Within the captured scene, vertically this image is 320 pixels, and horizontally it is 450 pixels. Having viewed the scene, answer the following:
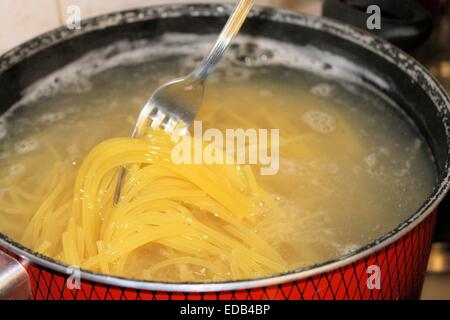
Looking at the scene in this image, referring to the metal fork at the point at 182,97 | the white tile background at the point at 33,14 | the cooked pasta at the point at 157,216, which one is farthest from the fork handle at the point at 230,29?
the white tile background at the point at 33,14

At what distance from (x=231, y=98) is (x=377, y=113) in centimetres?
33

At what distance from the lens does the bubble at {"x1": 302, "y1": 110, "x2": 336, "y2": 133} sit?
1.34 m

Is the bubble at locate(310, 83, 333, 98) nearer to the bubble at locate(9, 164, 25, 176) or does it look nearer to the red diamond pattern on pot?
the red diamond pattern on pot

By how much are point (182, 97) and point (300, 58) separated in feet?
1.29

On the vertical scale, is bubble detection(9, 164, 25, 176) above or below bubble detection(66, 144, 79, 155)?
below

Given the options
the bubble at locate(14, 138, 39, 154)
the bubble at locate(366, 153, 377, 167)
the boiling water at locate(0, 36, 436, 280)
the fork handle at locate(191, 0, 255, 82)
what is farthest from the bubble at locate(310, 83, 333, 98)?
the bubble at locate(14, 138, 39, 154)

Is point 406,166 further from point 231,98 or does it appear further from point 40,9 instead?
point 40,9

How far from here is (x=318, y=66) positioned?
149 cm

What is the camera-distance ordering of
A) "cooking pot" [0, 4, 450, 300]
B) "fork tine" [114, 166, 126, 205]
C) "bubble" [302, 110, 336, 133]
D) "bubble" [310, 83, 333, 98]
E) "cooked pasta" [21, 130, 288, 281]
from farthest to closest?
"bubble" [310, 83, 333, 98] < "bubble" [302, 110, 336, 133] < "fork tine" [114, 166, 126, 205] < "cooked pasta" [21, 130, 288, 281] < "cooking pot" [0, 4, 450, 300]

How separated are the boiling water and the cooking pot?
5 centimetres

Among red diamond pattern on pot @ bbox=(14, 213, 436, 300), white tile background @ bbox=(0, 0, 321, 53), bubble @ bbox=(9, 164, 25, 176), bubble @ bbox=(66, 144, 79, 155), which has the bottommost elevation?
red diamond pattern on pot @ bbox=(14, 213, 436, 300)

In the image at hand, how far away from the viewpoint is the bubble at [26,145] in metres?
1.27

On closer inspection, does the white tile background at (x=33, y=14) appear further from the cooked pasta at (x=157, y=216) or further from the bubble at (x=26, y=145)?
the cooked pasta at (x=157, y=216)

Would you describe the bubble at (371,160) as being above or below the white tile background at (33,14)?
below
